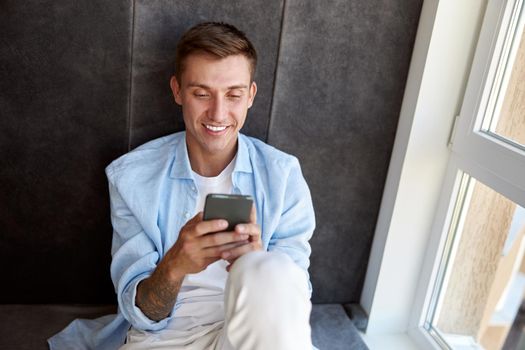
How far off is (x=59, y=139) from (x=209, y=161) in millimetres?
434

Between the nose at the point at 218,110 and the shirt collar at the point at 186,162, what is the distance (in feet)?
0.49

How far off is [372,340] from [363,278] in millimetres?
206

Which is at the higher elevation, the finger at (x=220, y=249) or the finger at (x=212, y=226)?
the finger at (x=212, y=226)

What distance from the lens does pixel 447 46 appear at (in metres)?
1.52

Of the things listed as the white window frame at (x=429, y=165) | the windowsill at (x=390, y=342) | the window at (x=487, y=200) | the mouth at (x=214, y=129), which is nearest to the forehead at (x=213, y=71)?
the mouth at (x=214, y=129)

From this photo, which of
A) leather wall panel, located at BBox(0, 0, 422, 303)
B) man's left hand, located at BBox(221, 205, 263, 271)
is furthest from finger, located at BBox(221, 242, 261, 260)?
leather wall panel, located at BBox(0, 0, 422, 303)

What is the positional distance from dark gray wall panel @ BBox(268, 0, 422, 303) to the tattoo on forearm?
0.58 metres

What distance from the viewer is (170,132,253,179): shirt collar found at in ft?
4.54

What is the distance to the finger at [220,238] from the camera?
108 cm

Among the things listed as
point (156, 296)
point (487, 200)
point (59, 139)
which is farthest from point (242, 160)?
point (487, 200)

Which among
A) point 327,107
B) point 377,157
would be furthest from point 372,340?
point 327,107

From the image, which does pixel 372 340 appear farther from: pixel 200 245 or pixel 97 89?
pixel 97 89

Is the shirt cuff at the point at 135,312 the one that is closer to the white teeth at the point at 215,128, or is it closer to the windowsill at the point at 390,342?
the white teeth at the point at 215,128

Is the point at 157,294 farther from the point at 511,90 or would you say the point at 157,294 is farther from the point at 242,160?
the point at 511,90
